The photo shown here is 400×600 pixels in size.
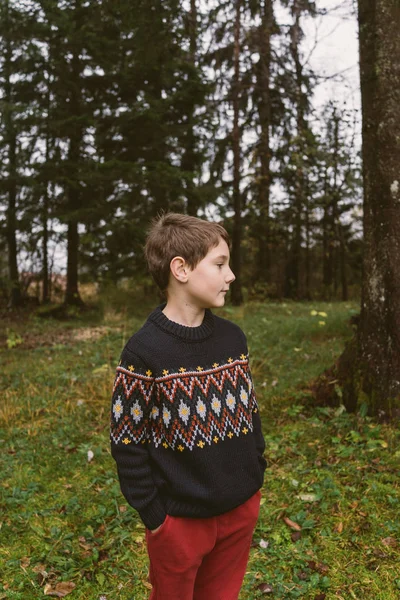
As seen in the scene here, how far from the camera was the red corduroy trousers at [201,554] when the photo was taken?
5.82ft

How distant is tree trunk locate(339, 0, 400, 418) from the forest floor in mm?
478

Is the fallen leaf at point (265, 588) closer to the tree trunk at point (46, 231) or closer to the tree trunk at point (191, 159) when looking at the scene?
the tree trunk at point (191, 159)

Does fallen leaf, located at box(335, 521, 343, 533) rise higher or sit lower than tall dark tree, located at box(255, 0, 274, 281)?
lower

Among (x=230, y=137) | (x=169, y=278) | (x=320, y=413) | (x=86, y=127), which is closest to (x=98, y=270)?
(x=86, y=127)

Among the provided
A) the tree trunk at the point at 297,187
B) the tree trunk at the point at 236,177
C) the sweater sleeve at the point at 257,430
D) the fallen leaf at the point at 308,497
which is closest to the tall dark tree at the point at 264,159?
the tree trunk at the point at 297,187

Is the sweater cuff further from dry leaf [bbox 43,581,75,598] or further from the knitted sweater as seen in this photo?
dry leaf [bbox 43,581,75,598]

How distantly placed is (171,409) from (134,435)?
17cm

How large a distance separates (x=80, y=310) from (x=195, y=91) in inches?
280

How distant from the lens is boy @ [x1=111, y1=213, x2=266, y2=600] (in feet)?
5.86

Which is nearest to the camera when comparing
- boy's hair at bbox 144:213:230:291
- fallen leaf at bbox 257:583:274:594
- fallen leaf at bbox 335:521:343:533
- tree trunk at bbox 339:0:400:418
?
boy's hair at bbox 144:213:230:291

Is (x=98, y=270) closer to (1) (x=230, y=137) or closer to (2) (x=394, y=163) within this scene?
(1) (x=230, y=137)

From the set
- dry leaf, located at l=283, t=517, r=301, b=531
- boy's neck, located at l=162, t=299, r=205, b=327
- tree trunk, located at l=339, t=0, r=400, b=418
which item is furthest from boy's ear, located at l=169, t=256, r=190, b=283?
tree trunk, located at l=339, t=0, r=400, b=418

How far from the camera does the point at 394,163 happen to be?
4348mm

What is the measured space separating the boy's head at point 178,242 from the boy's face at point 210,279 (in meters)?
0.02
